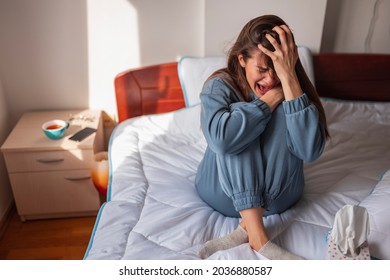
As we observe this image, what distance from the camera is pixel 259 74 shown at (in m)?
1.25

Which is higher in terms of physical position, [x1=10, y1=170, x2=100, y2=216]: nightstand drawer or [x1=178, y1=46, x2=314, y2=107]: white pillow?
[x1=178, y1=46, x2=314, y2=107]: white pillow

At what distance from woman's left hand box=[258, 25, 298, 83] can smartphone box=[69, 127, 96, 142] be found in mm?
1134

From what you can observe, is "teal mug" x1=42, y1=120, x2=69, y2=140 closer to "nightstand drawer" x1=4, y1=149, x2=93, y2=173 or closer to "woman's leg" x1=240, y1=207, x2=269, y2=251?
"nightstand drawer" x1=4, y1=149, x2=93, y2=173

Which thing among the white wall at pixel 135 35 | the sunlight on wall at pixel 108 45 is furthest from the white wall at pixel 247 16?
the sunlight on wall at pixel 108 45

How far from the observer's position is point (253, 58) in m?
1.23

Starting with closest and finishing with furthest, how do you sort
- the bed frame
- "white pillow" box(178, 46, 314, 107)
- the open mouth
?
the open mouth
"white pillow" box(178, 46, 314, 107)
the bed frame

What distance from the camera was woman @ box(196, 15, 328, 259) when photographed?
3.89 ft

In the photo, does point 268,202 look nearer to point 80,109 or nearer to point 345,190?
point 345,190

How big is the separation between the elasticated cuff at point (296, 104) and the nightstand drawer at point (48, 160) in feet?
3.58

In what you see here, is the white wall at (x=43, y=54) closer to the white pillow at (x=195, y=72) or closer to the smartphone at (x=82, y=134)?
the smartphone at (x=82, y=134)

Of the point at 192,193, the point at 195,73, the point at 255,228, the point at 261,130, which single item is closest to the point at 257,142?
the point at 261,130

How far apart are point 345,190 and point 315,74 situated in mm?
1005

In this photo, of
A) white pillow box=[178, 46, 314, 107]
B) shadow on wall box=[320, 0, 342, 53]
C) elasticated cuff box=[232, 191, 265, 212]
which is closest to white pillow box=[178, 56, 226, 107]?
white pillow box=[178, 46, 314, 107]
